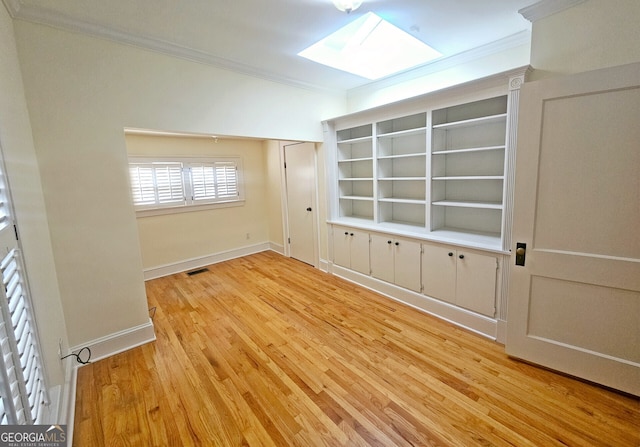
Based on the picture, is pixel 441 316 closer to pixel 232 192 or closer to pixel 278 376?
pixel 278 376

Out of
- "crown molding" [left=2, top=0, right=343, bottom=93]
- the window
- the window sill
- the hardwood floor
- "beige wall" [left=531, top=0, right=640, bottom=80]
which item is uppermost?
"crown molding" [left=2, top=0, right=343, bottom=93]

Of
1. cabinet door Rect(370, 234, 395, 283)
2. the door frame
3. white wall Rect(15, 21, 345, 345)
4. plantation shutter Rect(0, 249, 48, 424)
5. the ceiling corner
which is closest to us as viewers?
plantation shutter Rect(0, 249, 48, 424)

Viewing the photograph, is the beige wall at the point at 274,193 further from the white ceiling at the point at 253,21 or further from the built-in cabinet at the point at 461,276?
the built-in cabinet at the point at 461,276

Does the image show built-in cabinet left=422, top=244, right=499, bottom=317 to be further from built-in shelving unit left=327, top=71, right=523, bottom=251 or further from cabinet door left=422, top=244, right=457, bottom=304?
built-in shelving unit left=327, top=71, right=523, bottom=251

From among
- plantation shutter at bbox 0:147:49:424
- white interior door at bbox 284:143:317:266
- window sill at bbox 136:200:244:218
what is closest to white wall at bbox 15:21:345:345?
plantation shutter at bbox 0:147:49:424

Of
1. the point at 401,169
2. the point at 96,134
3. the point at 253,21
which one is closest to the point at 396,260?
the point at 401,169

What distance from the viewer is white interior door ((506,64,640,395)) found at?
1.76 m

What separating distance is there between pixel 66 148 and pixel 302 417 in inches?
103

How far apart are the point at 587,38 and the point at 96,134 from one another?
3732 mm

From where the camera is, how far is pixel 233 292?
3.77 m

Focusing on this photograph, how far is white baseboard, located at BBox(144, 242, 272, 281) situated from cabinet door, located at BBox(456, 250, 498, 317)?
11.2 ft

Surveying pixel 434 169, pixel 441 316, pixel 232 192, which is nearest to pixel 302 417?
pixel 441 316

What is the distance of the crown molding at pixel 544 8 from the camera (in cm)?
201

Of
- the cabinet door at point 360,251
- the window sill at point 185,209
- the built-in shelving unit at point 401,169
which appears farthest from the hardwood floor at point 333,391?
the window sill at point 185,209
